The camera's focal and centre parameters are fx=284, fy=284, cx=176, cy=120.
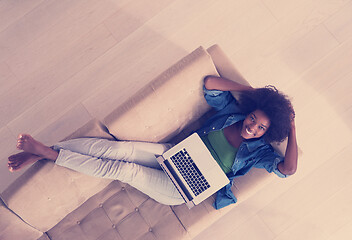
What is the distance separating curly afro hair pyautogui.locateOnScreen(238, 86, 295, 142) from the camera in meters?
1.61

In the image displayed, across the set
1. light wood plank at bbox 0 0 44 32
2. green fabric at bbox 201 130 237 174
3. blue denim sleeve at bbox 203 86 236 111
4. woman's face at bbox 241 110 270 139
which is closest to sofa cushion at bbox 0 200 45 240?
green fabric at bbox 201 130 237 174

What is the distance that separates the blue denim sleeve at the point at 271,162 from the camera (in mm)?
1657

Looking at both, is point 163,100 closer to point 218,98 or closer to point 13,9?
point 218,98

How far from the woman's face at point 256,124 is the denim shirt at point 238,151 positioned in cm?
10

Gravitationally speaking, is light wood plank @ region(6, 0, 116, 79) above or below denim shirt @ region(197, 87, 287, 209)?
above

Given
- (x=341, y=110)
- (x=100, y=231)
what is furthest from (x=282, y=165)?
(x=100, y=231)

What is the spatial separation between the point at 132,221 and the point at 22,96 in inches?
53.1

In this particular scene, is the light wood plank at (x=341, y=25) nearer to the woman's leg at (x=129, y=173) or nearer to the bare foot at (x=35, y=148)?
the woman's leg at (x=129, y=173)

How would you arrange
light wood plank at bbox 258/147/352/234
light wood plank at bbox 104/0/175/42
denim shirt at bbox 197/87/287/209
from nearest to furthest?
1. denim shirt at bbox 197/87/287/209
2. light wood plank at bbox 258/147/352/234
3. light wood plank at bbox 104/0/175/42


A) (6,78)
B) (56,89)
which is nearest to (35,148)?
(56,89)

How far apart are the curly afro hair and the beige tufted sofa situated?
0.16m

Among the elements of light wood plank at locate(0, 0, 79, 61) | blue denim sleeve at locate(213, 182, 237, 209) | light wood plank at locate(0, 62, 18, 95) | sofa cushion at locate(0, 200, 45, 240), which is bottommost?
blue denim sleeve at locate(213, 182, 237, 209)

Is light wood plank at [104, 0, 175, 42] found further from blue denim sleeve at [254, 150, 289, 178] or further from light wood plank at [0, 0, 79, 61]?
blue denim sleeve at [254, 150, 289, 178]

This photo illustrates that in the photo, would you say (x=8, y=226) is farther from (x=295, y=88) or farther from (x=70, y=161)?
(x=295, y=88)
